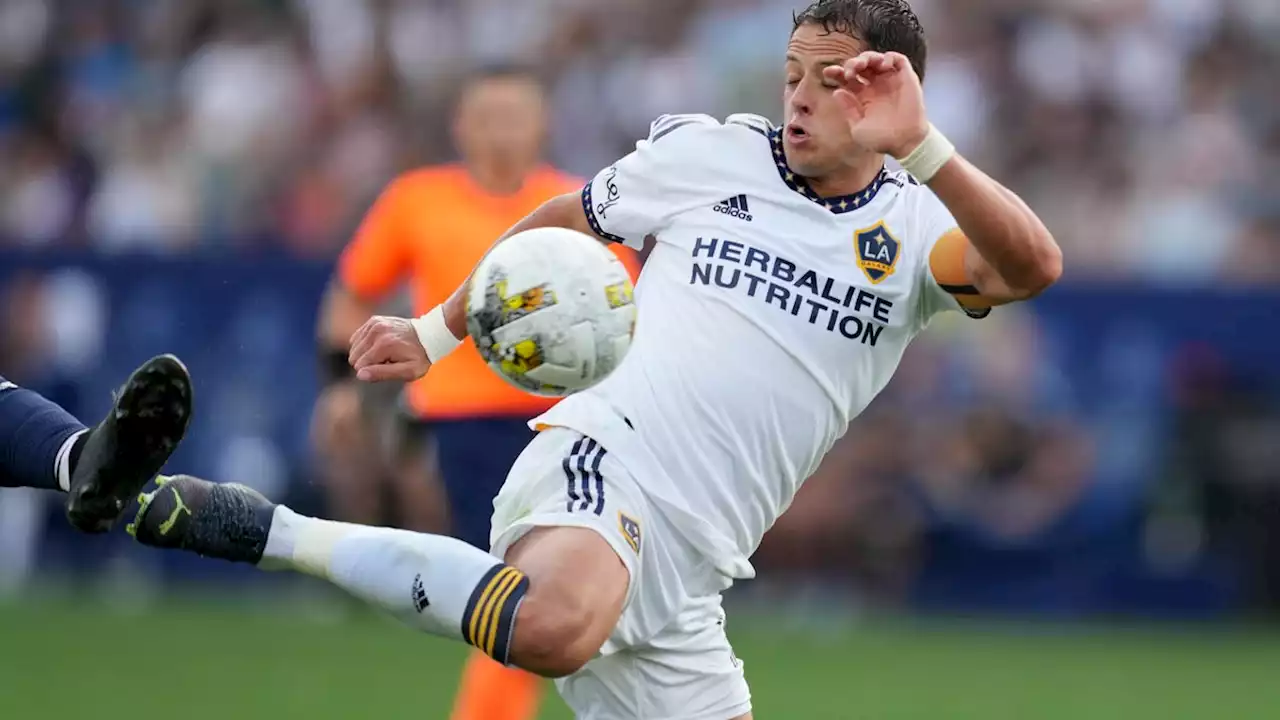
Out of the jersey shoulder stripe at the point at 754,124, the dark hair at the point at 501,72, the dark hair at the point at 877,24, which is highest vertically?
the dark hair at the point at 877,24

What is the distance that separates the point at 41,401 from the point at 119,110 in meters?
9.75

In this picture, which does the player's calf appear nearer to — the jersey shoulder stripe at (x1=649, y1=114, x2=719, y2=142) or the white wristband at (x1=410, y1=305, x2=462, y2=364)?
the white wristband at (x1=410, y1=305, x2=462, y2=364)

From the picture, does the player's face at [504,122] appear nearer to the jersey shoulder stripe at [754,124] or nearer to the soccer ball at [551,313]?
the jersey shoulder stripe at [754,124]

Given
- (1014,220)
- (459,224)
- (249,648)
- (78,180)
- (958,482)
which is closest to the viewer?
(1014,220)

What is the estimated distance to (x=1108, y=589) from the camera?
40.7ft

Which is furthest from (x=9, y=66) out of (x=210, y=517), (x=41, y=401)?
(x=210, y=517)


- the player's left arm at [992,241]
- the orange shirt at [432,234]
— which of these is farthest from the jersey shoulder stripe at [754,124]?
the orange shirt at [432,234]

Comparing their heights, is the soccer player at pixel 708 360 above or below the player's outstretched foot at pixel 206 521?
above

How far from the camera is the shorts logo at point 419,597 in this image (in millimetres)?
4637

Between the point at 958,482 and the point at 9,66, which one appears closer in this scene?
the point at 958,482

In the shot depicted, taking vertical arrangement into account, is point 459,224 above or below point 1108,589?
above

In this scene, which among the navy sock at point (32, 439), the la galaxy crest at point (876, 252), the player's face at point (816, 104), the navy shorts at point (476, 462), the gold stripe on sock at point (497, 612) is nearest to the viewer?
the gold stripe on sock at point (497, 612)

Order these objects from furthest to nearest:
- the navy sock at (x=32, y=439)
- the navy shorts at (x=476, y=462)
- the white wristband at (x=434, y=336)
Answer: the navy shorts at (x=476, y=462) < the navy sock at (x=32, y=439) < the white wristband at (x=434, y=336)

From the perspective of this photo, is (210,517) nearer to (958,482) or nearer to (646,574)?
(646,574)
